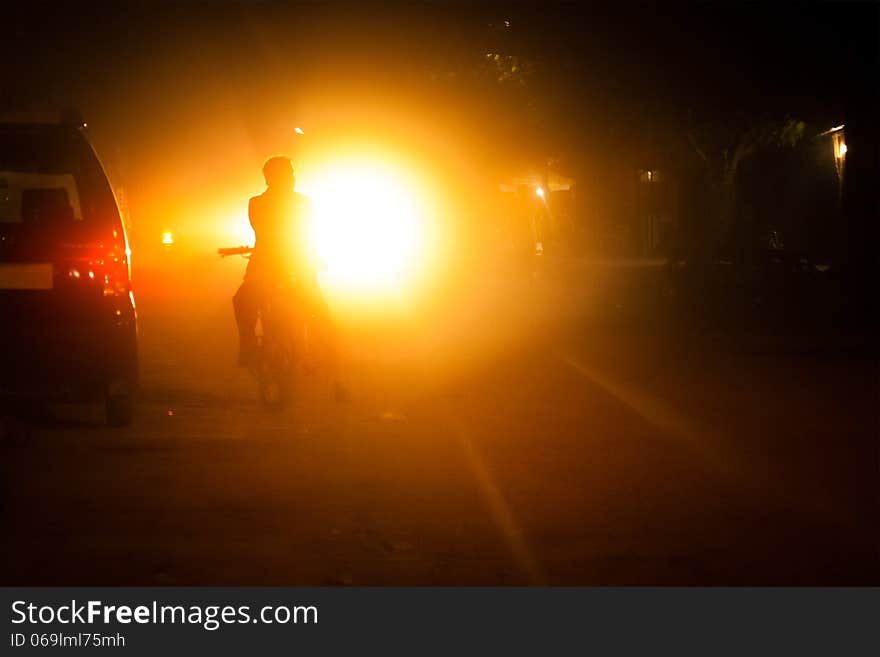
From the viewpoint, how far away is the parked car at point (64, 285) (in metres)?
10.2

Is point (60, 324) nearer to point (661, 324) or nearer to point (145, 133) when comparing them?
point (661, 324)

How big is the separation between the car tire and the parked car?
369mm

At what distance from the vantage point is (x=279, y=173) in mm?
12875

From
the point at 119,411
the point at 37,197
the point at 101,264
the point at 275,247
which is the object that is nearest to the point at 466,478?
the point at 101,264

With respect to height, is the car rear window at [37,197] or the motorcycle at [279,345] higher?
the car rear window at [37,197]

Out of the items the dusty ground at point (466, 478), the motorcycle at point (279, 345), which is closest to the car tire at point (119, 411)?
the dusty ground at point (466, 478)

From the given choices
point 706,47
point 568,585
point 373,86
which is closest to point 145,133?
point 373,86

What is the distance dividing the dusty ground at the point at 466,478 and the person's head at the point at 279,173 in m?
1.79

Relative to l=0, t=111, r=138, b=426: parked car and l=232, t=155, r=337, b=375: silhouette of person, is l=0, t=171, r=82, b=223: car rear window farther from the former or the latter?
l=232, t=155, r=337, b=375: silhouette of person

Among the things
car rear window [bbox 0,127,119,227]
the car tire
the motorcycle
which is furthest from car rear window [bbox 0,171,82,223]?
the motorcycle

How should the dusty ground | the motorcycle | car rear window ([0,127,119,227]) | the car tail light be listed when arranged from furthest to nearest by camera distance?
the motorcycle < car rear window ([0,127,119,227]) < the car tail light < the dusty ground

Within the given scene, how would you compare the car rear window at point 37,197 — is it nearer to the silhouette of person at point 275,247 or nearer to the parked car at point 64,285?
the parked car at point 64,285

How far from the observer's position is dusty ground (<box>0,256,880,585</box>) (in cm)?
724

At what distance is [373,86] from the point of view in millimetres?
42125
